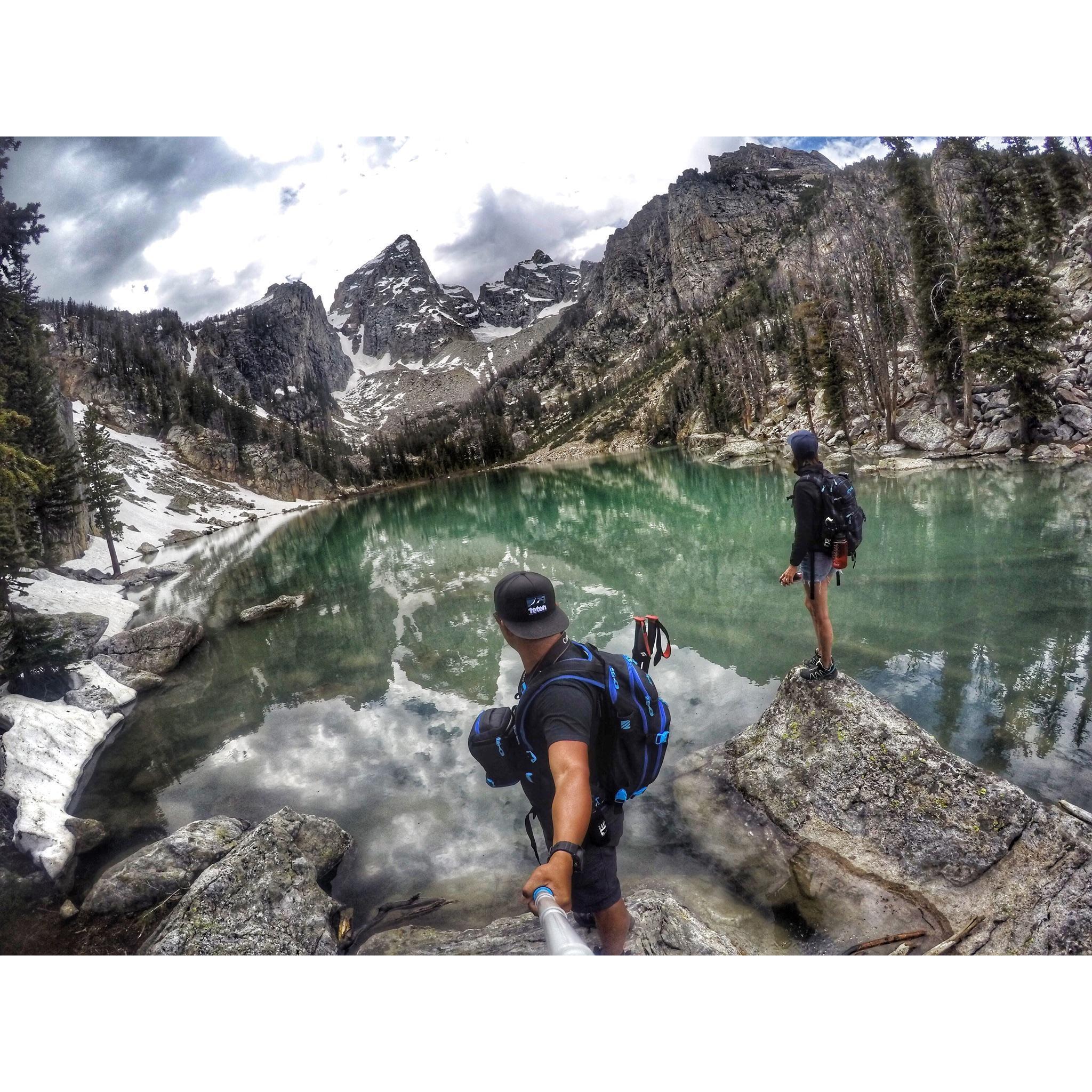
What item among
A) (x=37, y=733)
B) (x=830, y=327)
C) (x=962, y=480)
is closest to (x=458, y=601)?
(x=37, y=733)

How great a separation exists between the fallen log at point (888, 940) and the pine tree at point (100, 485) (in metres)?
23.9

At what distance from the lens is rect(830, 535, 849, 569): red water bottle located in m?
3.53

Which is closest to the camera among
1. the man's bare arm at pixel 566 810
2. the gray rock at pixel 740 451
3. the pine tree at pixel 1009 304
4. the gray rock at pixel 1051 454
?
the man's bare arm at pixel 566 810

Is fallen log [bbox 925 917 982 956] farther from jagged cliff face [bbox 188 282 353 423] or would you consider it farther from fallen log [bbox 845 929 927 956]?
jagged cliff face [bbox 188 282 353 423]

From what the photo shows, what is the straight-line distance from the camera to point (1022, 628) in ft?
16.5

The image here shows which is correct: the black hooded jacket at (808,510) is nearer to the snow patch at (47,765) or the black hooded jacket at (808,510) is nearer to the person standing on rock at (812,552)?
the person standing on rock at (812,552)

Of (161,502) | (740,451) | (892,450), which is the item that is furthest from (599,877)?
(161,502)

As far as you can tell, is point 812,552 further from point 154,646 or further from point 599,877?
point 154,646

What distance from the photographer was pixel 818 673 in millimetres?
3674

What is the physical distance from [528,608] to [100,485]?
25573 millimetres

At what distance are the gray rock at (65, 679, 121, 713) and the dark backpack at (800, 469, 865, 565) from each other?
7362mm

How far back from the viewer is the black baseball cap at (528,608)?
5.76ft

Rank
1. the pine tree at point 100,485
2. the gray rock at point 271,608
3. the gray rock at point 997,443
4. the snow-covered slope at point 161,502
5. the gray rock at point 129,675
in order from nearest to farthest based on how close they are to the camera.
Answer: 1. the gray rock at point 129,675
2. the gray rock at point 271,608
3. the gray rock at point 997,443
4. the pine tree at point 100,485
5. the snow-covered slope at point 161,502

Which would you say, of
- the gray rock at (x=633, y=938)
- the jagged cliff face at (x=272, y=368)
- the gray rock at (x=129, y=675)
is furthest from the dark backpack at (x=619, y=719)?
the jagged cliff face at (x=272, y=368)
